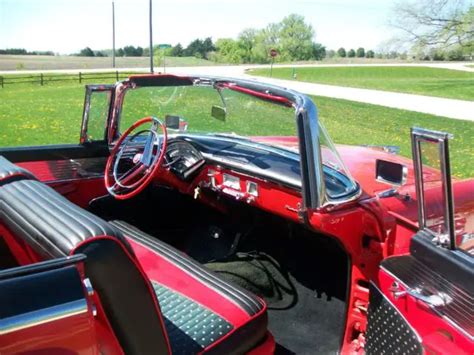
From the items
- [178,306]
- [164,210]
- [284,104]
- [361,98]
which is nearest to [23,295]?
[178,306]

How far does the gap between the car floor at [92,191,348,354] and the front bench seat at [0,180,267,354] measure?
23.1 inches

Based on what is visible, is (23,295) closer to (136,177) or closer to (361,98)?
(136,177)

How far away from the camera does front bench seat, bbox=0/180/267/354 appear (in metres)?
1.46

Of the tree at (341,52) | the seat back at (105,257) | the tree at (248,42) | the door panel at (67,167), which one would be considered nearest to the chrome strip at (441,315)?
the seat back at (105,257)

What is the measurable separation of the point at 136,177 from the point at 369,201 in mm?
1416

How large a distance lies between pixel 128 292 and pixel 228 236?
2.06 meters

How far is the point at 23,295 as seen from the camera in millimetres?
1241

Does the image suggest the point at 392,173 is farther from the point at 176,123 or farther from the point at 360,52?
the point at 360,52

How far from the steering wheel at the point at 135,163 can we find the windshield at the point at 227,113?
26 cm

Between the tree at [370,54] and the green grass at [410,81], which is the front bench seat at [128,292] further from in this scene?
the tree at [370,54]

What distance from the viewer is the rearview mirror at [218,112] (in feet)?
10.5

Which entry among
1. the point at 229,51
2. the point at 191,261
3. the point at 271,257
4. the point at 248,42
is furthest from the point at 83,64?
the point at 191,261

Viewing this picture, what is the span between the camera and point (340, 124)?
→ 13.6 m

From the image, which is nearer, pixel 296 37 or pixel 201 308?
pixel 201 308
